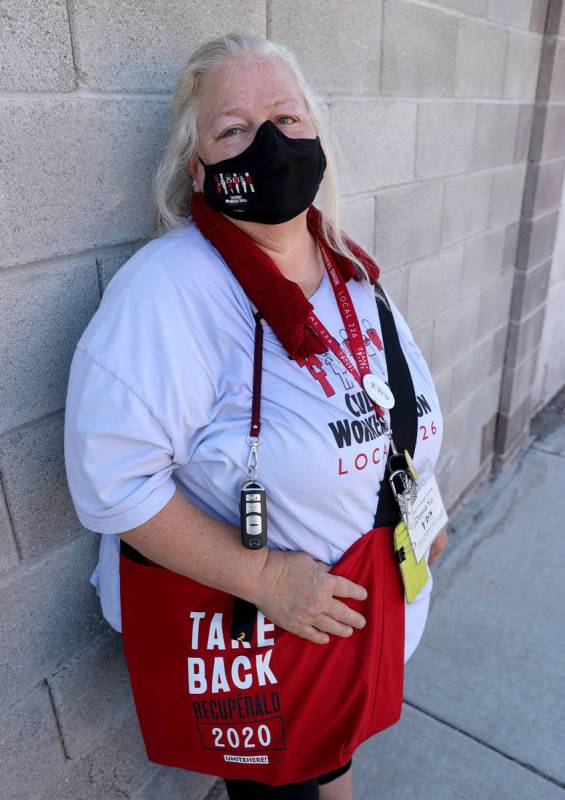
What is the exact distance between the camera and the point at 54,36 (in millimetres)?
1255

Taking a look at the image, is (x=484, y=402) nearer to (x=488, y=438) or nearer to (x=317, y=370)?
(x=488, y=438)

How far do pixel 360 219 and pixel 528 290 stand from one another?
1.98 meters

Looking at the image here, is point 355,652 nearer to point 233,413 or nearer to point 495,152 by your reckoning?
point 233,413

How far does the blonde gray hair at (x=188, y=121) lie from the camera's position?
138 centimetres

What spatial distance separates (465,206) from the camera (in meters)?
3.11

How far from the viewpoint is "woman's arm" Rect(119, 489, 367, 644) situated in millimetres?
1239

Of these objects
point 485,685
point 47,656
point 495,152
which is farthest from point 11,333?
point 495,152

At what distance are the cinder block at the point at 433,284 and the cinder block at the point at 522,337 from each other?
936 mm

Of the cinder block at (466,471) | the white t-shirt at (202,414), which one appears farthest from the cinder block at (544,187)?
the white t-shirt at (202,414)

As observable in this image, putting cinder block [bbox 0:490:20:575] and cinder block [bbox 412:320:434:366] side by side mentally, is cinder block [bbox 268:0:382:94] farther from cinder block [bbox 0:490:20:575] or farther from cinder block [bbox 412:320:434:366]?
cinder block [bbox 0:490:20:575]

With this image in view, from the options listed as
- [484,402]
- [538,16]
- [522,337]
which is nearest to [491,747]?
[484,402]

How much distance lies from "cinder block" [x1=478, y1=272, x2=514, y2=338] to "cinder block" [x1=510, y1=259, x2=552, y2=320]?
0.04 metres

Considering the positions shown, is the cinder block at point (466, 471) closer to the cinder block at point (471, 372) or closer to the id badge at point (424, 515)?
the cinder block at point (471, 372)

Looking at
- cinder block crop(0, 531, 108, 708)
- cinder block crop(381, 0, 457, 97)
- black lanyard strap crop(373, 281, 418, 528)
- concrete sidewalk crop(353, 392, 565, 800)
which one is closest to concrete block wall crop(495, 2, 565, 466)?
concrete sidewalk crop(353, 392, 565, 800)
